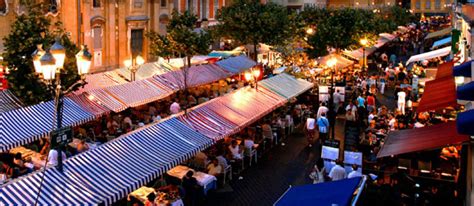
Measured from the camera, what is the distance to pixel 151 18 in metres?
33.8

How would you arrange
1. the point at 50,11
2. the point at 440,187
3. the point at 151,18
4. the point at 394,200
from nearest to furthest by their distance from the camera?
the point at 394,200
the point at 440,187
the point at 50,11
the point at 151,18

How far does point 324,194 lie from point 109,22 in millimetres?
22454

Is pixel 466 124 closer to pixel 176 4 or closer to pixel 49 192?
pixel 49 192

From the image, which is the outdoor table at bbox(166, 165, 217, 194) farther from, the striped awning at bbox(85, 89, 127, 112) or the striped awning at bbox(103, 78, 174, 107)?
the striped awning at bbox(103, 78, 174, 107)

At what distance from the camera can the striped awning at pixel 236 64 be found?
28355 millimetres

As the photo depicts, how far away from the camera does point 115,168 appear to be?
40.2ft

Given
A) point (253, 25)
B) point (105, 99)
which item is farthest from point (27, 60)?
point (253, 25)

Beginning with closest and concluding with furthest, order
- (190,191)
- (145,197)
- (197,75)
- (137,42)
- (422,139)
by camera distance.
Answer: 1. (145,197)
2. (422,139)
3. (190,191)
4. (197,75)
5. (137,42)

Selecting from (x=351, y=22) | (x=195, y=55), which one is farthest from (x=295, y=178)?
(x=351, y=22)

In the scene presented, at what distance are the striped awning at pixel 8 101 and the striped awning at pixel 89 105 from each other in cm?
168

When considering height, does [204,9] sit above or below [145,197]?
above

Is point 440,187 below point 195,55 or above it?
below

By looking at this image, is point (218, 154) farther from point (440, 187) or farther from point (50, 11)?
point (50, 11)

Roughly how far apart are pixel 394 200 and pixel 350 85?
19639mm
